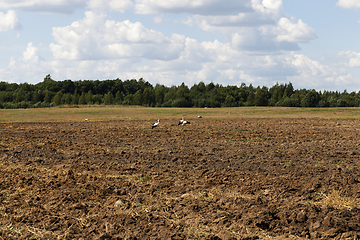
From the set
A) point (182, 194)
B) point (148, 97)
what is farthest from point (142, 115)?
point (148, 97)

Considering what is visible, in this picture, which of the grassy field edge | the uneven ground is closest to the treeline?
the grassy field edge

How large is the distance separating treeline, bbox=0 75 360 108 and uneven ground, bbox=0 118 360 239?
81.4 m

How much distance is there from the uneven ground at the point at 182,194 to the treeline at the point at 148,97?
81.4 meters

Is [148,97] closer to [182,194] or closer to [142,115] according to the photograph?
[142,115]

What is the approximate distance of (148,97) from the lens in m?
105

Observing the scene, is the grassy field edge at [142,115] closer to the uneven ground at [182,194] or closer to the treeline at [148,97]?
the uneven ground at [182,194]

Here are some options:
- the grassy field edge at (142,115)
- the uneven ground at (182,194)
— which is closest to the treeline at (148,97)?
the grassy field edge at (142,115)

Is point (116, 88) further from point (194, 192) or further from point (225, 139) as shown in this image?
point (194, 192)

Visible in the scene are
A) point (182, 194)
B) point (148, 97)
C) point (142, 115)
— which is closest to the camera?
point (182, 194)

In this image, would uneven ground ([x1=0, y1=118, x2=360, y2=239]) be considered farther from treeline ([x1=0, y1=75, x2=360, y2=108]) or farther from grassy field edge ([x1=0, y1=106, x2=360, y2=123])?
treeline ([x1=0, y1=75, x2=360, y2=108])

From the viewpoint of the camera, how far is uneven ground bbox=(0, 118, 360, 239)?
674cm

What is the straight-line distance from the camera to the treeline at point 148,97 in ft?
319

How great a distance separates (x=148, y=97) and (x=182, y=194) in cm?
9722

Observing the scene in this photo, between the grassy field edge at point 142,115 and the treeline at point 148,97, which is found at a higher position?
the treeline at point 148,97
